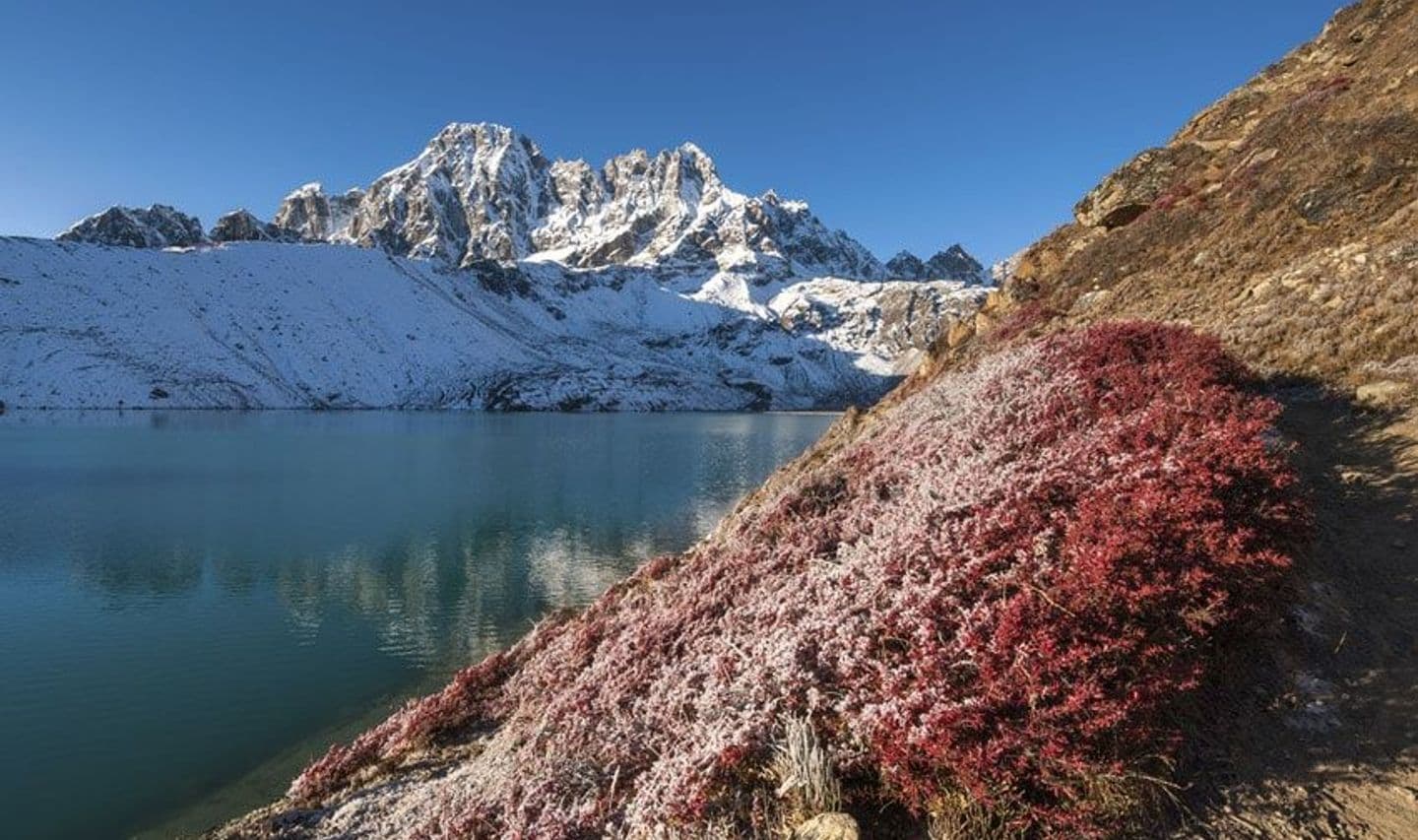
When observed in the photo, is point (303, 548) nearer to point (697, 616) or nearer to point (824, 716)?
point (697, 616)

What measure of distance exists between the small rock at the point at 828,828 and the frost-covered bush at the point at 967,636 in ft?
1.47

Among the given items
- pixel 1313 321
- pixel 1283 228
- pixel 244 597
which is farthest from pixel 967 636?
pixel 244 597

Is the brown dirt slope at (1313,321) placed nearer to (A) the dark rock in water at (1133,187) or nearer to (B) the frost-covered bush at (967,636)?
(A) the dark rock in water at (1133,187)

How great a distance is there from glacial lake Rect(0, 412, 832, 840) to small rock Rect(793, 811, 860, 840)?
14.7 meters

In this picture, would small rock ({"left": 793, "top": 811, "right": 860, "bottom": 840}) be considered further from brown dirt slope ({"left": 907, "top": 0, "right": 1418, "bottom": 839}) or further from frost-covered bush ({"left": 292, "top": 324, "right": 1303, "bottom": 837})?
brown dirt slope ({"left": 907, "top": 0, "right": 1418, "bottom": 839})

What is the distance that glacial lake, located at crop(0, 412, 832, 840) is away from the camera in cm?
1680

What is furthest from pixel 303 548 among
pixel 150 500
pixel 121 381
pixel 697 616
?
pixel 121 381

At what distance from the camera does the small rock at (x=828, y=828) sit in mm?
5785

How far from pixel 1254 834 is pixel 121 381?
252 metres

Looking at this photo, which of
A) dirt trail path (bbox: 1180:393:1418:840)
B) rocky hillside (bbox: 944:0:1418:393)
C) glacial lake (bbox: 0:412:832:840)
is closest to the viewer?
dirt trail path (bbox: 1180:393:1418:840)

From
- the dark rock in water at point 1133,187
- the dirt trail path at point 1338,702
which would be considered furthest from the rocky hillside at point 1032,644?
the dark rock in water at point 1133,187

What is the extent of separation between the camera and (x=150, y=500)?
4894cm

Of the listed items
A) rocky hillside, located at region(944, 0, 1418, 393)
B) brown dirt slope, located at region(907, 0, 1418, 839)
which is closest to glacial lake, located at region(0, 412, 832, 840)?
brown dirt slope, located at region(907, 0, 1418, 839)

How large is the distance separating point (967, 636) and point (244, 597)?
3137cm
